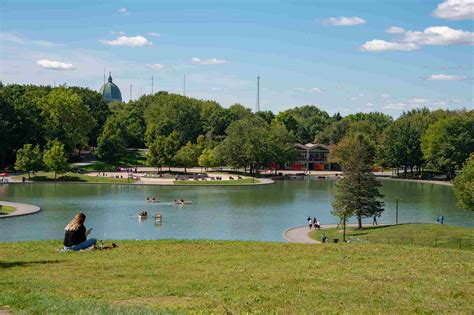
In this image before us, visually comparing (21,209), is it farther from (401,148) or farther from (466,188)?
(401,148)

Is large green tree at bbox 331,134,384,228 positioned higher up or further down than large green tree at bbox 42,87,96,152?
further down

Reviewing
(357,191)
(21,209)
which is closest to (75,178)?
(21,209)

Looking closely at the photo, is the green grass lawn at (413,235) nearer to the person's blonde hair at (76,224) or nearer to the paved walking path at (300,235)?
the paved walking path at (300,235)

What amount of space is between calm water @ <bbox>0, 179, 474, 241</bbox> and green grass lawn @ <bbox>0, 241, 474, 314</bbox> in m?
21.5

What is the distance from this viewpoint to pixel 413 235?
45812 millimetres

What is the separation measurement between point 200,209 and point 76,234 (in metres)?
41.8

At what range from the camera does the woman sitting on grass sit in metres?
24.1

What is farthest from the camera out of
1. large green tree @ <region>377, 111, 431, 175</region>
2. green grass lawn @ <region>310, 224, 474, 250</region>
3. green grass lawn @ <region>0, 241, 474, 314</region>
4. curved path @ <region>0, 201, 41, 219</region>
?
large green tree @ <region>377, 111, 431, 175</region>

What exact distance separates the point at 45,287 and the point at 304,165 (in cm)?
12517

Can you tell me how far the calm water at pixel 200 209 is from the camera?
49.8m

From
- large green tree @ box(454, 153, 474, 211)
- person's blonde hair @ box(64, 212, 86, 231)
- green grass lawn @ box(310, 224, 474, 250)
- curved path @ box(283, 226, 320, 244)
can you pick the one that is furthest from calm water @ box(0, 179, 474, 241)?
person's blonde hair @ box(64, 212, 86, 231)

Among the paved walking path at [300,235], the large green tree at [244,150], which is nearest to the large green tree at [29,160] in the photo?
the large green tree at [244,150]

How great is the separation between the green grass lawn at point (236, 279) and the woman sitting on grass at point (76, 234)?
536 mm

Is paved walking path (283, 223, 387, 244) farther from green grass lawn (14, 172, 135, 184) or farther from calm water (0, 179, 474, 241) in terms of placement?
green grass lawn (14, 172, 135, 184)
